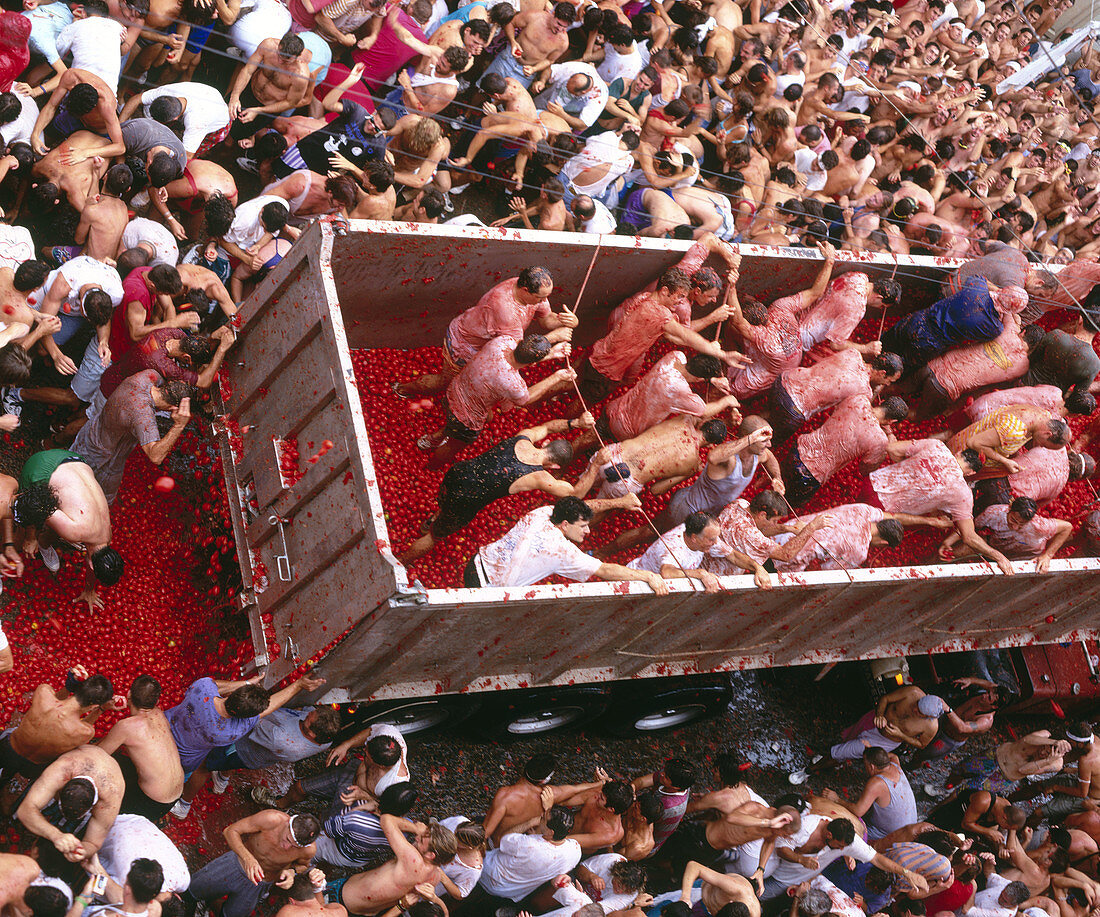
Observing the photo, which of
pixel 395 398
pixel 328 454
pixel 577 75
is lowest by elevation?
pixel 395 398

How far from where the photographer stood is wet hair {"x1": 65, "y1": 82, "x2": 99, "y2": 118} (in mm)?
7957

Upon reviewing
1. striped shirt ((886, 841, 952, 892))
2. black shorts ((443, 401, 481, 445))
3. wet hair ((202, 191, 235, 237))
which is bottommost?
striped shirt ((886, 841, 952, 892))

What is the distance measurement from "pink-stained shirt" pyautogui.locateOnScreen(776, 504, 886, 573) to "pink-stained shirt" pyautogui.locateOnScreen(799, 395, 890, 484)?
28.3 inches

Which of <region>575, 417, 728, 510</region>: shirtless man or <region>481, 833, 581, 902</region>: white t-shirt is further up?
<region>575, 417, 728, 510</region>: shirtless man

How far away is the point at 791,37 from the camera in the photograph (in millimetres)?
14688

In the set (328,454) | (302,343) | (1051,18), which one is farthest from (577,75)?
(1051,18)

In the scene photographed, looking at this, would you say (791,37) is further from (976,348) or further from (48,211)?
(48,211)

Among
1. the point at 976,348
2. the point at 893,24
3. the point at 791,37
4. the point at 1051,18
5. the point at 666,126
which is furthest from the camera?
the point at 1051,18

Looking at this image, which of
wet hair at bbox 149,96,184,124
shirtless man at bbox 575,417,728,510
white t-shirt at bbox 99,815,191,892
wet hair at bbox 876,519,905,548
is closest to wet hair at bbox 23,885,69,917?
white t-shirt at bbox 99,815,191,892

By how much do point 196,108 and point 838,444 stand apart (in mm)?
5914

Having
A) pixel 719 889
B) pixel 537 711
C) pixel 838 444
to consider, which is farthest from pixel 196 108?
pixel 719 889

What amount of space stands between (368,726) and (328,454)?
195 cm

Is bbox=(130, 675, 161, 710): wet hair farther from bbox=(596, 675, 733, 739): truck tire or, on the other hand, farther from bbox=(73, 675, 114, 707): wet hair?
bbox=(596, 675, 733, 739): truck tire

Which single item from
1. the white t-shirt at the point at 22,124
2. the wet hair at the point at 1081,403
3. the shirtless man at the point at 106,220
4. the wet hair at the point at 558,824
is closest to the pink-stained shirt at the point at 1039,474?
the wet hair at the point at 1081,403
